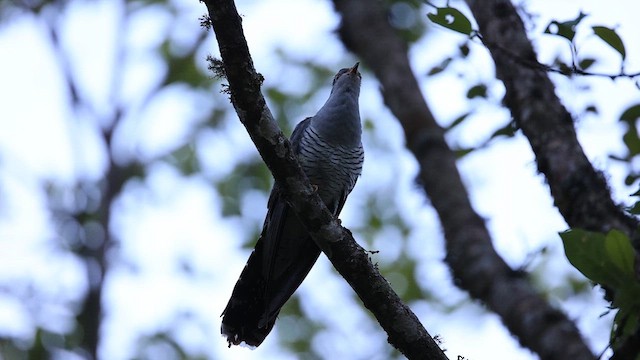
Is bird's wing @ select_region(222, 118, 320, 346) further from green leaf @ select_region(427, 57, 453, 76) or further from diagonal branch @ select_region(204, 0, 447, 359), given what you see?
green leaf @ select_region(427, 57, 453, 76)

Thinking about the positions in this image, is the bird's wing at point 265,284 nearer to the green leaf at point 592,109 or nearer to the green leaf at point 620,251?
the green leaf at point 592,109

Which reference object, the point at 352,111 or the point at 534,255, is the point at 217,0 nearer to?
the point at 352,111

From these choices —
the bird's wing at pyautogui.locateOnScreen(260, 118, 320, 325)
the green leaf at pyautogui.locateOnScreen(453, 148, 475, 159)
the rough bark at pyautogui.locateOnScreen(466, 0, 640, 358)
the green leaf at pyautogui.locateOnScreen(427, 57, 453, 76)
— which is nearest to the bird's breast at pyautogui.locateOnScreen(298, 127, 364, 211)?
the bird's wing at pyautogui.locateOnScreen(260, 118, 320, 325)

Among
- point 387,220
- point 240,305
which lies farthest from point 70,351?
point 387,220

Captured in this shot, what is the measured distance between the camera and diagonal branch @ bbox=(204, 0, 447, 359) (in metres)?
2.97

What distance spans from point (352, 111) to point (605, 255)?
2961 millimetres

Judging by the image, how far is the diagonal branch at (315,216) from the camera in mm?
2973

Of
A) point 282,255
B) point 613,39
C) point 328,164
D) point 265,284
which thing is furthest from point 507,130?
point 265,284

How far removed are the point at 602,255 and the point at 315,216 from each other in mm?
1384

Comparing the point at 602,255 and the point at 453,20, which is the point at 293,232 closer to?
the point at 453,20

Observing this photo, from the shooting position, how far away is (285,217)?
4273mm

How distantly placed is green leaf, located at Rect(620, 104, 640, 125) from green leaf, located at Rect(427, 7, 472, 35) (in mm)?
1016

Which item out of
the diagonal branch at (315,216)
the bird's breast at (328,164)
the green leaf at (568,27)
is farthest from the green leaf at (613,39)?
the bird's breast at (328,164)

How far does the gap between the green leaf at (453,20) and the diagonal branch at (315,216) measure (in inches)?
36.6
